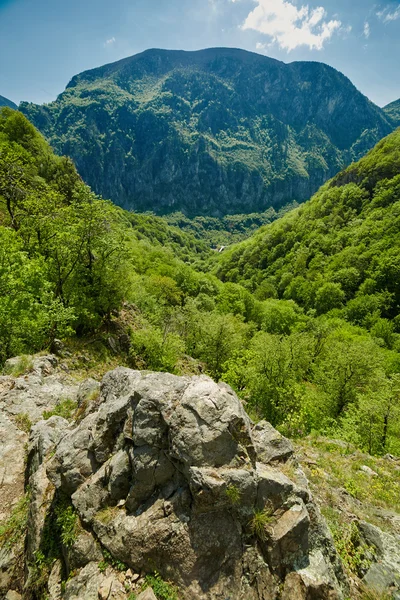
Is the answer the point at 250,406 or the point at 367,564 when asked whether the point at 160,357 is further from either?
the point at 367,564

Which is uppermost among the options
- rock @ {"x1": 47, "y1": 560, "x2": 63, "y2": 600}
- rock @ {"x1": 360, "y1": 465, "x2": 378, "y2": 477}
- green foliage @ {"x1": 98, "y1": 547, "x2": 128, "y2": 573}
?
green foliage @ {"x1": 98, "y1": 547, "x2": 128, "y2": 573}

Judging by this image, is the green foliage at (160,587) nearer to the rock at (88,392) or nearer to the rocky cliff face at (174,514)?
the rocky cliff face at (174,514)

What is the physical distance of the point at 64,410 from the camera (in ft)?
45.2

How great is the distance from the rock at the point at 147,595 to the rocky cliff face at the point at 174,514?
0.07 ft

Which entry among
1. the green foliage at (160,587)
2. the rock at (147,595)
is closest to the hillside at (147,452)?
the green foliage at (160,587)

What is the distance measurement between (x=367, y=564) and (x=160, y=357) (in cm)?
2038

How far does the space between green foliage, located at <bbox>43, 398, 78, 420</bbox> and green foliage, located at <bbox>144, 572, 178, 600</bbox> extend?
8267 mm

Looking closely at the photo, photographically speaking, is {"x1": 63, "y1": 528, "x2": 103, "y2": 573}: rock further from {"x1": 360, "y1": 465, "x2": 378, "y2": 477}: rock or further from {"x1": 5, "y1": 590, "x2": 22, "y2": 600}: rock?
{"x1": 360, "y1": 465, "x2": 378, "y2": 477}: rock

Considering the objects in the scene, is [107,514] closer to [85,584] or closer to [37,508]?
[85,584]

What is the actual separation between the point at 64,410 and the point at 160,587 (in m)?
9.58

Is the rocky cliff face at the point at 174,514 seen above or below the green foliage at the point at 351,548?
above

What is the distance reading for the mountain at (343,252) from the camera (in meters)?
83.6

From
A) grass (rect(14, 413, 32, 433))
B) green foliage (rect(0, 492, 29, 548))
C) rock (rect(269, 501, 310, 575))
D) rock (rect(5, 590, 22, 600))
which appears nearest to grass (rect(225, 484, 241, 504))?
rock (rect(269, 501, 310, 575))

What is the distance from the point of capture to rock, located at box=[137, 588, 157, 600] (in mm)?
5836
